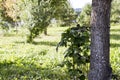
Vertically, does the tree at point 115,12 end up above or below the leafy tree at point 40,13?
below

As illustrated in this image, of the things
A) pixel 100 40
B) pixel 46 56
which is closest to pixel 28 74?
pixel 100 40

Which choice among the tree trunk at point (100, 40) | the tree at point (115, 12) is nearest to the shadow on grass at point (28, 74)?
the tree trunk at point (100, 40)

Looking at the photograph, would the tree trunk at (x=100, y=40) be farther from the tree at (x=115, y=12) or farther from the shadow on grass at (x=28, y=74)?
the tree at (x=115, y=12)

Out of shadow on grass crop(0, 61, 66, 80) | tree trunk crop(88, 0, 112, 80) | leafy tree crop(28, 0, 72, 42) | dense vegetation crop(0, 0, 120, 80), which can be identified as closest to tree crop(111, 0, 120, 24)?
dense vegetation crop(0, 0, 120, 80)

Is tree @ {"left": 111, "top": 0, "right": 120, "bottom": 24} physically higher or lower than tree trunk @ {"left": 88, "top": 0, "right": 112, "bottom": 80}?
lower

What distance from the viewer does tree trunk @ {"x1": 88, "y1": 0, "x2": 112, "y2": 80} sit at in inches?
219

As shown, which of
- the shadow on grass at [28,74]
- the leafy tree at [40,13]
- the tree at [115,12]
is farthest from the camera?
the tree at [115,12]

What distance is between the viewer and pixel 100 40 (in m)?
5.62

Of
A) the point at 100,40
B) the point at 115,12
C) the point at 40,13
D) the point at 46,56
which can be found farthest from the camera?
the point at 115,12

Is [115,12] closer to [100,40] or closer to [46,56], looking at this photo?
[46,56]

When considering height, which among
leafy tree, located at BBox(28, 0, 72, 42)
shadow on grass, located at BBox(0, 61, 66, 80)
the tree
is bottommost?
the tree

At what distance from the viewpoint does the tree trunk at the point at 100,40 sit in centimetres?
555

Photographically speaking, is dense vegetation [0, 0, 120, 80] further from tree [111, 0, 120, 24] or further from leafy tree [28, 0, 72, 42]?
tree [111, 0, 120, 24]

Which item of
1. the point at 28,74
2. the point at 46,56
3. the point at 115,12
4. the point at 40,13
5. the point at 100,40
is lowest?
the point at 115,12
